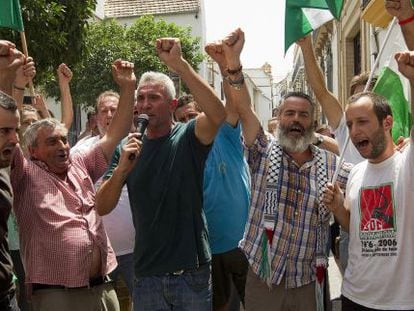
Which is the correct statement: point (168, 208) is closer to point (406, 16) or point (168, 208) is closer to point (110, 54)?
point (406, 16)

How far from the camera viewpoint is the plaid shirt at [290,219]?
13.8 feet

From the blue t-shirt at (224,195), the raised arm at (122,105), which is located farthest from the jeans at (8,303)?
the blue t-shirt at (224,195)

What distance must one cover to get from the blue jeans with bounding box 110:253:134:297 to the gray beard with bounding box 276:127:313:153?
1.78 metres

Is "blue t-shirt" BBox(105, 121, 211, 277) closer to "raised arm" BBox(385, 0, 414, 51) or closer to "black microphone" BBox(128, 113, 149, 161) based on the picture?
"black microphone" BBox(128, 113, 149, 161)


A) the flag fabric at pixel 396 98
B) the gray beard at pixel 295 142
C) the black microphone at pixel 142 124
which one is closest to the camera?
the black microphone at pixel 142 124

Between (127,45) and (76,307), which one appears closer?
(76,307)

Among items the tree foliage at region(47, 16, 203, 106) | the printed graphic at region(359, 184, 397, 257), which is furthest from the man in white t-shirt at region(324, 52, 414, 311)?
the tree foliage at region(47, 16, 203, 106)

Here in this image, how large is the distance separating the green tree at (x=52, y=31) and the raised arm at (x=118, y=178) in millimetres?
6865

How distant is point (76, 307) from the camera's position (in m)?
4.19

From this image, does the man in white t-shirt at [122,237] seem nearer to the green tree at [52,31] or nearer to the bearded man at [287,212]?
the bearded man at [287,212]

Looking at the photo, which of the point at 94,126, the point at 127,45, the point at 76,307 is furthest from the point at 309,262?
the point at 127,45

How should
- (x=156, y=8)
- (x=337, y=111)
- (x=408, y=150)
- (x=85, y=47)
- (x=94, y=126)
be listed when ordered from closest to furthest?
(x=408, y=150) < (x=337, y=111) < (x=94, y=126) < (x=85, y=47) < (x=156, y=8)

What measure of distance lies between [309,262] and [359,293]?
587 millimetres

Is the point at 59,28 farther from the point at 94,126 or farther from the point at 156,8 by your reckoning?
the point at 156,8
